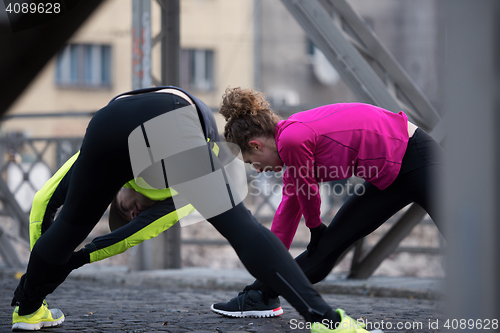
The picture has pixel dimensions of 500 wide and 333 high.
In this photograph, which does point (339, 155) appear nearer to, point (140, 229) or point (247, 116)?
point (247, 116)

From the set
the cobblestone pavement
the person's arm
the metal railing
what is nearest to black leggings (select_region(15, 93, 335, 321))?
the person's arm

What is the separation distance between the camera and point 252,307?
3199mm

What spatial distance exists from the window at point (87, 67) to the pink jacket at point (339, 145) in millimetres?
20225

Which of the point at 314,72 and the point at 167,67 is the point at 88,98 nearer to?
the point at 314,72

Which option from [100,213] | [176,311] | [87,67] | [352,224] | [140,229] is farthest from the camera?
[87,67]

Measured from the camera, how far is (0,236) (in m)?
6.02

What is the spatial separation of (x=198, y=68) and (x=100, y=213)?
20.4 metres

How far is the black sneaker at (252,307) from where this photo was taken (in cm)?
320

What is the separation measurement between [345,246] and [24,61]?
189 centimetres

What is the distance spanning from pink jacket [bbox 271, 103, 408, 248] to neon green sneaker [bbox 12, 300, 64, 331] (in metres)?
1.41

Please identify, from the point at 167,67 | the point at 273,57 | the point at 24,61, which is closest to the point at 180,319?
the point at 24,61

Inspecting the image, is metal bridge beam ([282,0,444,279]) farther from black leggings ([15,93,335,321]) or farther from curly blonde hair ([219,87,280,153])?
black leggings ([15,93,335,321])

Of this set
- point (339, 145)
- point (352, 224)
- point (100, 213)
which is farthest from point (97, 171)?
point (352, 224)

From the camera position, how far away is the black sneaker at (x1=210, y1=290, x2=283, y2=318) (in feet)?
10.5
